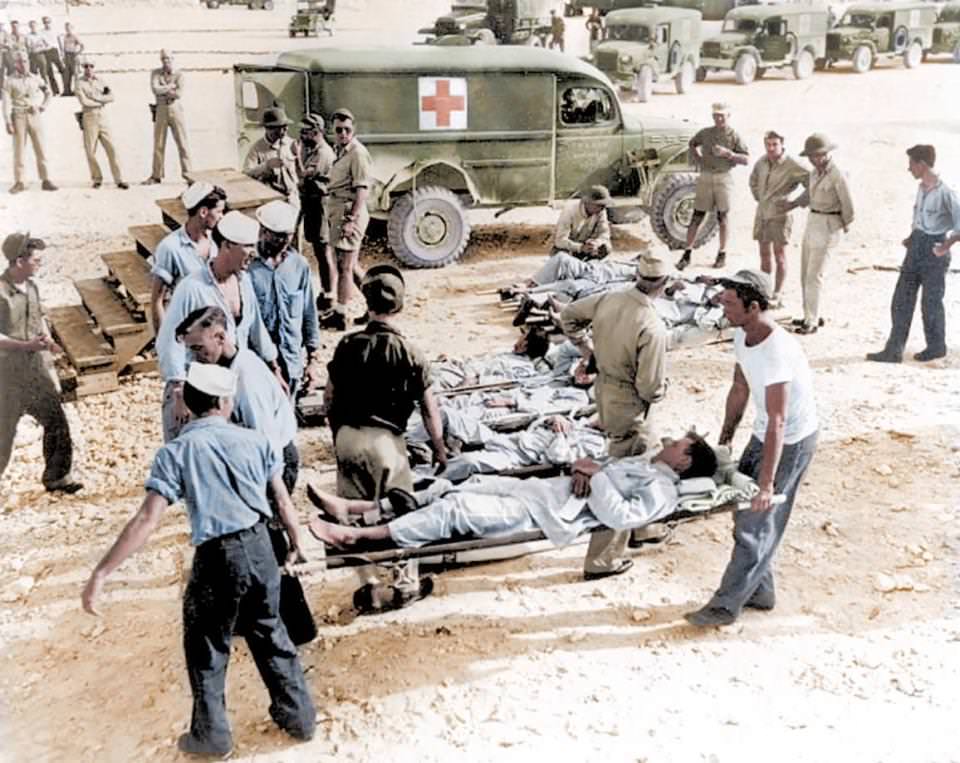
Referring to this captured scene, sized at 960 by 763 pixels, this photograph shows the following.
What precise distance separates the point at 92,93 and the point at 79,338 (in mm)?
3889

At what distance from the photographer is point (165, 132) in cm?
1033

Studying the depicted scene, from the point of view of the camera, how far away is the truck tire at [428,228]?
348 inches

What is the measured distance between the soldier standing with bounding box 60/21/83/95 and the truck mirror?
Result: 1.39 meters

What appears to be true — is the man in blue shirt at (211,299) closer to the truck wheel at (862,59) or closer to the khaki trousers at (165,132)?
the khaki trousers at (165,132)

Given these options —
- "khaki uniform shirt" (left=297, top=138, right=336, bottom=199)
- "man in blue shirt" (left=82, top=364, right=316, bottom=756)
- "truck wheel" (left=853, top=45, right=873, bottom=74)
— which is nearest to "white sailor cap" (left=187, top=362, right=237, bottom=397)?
"man in blue shirt" (left=82, top=364, right=316, bottom=756)

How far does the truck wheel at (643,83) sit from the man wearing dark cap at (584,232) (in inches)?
361

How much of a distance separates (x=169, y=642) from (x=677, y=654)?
205cm

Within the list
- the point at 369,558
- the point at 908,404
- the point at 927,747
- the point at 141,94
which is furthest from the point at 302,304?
the point at 141,94

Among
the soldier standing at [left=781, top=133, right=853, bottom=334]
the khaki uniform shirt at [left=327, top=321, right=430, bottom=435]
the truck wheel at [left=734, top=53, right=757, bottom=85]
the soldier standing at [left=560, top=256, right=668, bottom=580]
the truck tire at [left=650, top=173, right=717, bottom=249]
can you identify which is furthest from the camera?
the truck wheel at [left=734, top=53, right=757, bottom=85]

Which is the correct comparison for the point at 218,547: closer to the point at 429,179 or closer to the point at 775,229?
the point at 775,229

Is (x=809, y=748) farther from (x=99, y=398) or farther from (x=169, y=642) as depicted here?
(x=99, y=398)

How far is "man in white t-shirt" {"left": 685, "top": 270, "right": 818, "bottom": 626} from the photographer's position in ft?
12.2

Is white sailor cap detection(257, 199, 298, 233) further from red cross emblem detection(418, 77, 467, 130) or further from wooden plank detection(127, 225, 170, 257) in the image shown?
red cross emblem detection(418, 77, 467, 130)

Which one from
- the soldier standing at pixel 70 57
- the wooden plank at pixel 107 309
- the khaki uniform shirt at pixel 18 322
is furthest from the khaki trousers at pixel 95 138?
the khaki uniform shirt at pixel 18 322
